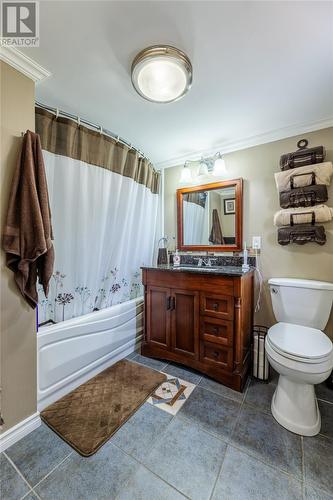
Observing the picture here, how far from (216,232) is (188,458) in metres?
1.77

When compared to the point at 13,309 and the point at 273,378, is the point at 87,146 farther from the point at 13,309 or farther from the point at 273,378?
the point at 273,378

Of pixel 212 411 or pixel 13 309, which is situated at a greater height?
pixel 13 309

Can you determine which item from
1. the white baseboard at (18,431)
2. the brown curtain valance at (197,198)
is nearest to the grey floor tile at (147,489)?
the white baseboard at (18,431)

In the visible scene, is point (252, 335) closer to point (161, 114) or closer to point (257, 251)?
point (257, 251)

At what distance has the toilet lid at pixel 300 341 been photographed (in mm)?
1224

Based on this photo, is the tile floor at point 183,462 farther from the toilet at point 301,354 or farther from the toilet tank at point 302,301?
the toilet tank at point 302,301

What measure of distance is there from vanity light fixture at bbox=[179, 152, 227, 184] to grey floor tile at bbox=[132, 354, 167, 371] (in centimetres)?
190

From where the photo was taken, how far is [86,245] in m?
1.73

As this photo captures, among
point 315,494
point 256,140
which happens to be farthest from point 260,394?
point 256,140

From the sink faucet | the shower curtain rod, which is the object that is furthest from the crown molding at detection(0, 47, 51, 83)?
the sink faucet

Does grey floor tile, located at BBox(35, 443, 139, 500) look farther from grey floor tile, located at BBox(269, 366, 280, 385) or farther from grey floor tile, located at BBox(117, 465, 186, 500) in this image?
grey floor tile, located at BBox(269, 366, 280, 385)

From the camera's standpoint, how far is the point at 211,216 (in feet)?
7.41

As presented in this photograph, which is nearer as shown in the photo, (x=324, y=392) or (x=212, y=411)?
(x=212, y=411)

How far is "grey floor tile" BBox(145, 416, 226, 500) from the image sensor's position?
0.97m
